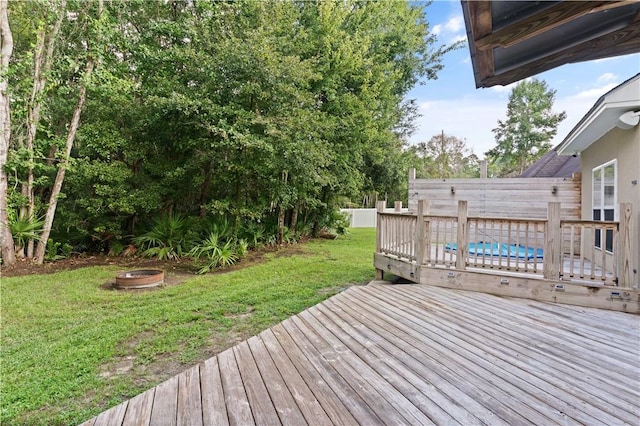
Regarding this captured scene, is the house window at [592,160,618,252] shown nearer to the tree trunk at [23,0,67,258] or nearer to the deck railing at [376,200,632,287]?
the deck railing at [376,200,632,287]

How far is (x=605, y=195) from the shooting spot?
205 inches

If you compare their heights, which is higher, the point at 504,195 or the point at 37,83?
the point at 37,83

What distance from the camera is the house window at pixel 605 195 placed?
4859 millimetres

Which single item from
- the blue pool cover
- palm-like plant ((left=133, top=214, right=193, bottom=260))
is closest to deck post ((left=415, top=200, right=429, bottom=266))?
the blue pool cover

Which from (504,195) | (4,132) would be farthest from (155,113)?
(504,195)

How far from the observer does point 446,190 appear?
8.15m

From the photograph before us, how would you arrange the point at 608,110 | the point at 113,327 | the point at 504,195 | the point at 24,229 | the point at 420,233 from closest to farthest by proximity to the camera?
the point at 113,327 < the point at 608,110 < the point at 420,233 < the point at 24,229 < the point at 504,195

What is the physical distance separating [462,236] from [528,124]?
80.1 ft

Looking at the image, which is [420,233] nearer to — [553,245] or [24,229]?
[553,245]

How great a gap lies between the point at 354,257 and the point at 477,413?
6729 mm

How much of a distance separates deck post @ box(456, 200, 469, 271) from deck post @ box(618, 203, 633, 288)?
1556 millimetres

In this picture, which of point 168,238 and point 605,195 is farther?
point 168,238

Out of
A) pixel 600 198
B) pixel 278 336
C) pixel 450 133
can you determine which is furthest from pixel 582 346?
pixel 450 133

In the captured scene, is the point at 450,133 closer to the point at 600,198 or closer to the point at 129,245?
the point at 600,198
